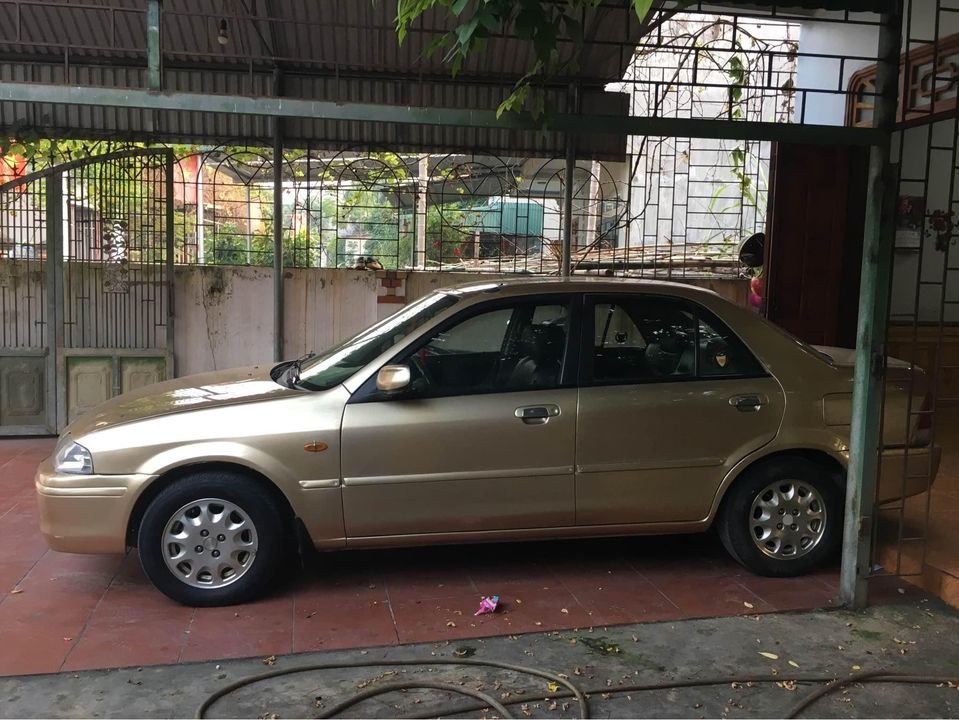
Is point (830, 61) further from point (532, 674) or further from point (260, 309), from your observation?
point (532, 674)

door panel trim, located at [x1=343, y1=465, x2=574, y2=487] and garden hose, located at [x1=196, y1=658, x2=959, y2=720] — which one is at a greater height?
door panel trim, located at [x1=343, y1=465, x2=574, y2=487]

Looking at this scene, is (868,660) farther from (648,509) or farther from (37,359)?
(37,359)

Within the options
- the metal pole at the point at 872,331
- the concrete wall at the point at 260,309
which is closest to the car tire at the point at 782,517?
the metal pole at the point at 872,331

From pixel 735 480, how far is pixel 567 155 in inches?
173

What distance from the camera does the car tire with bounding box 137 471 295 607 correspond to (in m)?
4.05

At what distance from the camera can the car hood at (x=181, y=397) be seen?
4223 mm

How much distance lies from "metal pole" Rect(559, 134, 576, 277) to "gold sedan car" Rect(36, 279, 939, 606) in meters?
3.09

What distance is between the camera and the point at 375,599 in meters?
4.30

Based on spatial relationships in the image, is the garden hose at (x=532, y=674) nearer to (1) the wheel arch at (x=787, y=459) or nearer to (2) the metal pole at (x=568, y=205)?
(1) the wheel arch at (x=787, y=459)

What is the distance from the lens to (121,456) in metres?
4.03

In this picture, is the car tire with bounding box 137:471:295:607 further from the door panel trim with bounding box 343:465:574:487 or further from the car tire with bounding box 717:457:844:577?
the car tire with bounding box 717:457:844:577

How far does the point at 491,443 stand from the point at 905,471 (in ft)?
7.62

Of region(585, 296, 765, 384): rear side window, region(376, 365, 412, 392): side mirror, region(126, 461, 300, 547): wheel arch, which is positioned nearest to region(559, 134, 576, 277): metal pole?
region(585, 296, 765, 384): rear side window

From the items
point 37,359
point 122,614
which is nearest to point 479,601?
point 122,614
